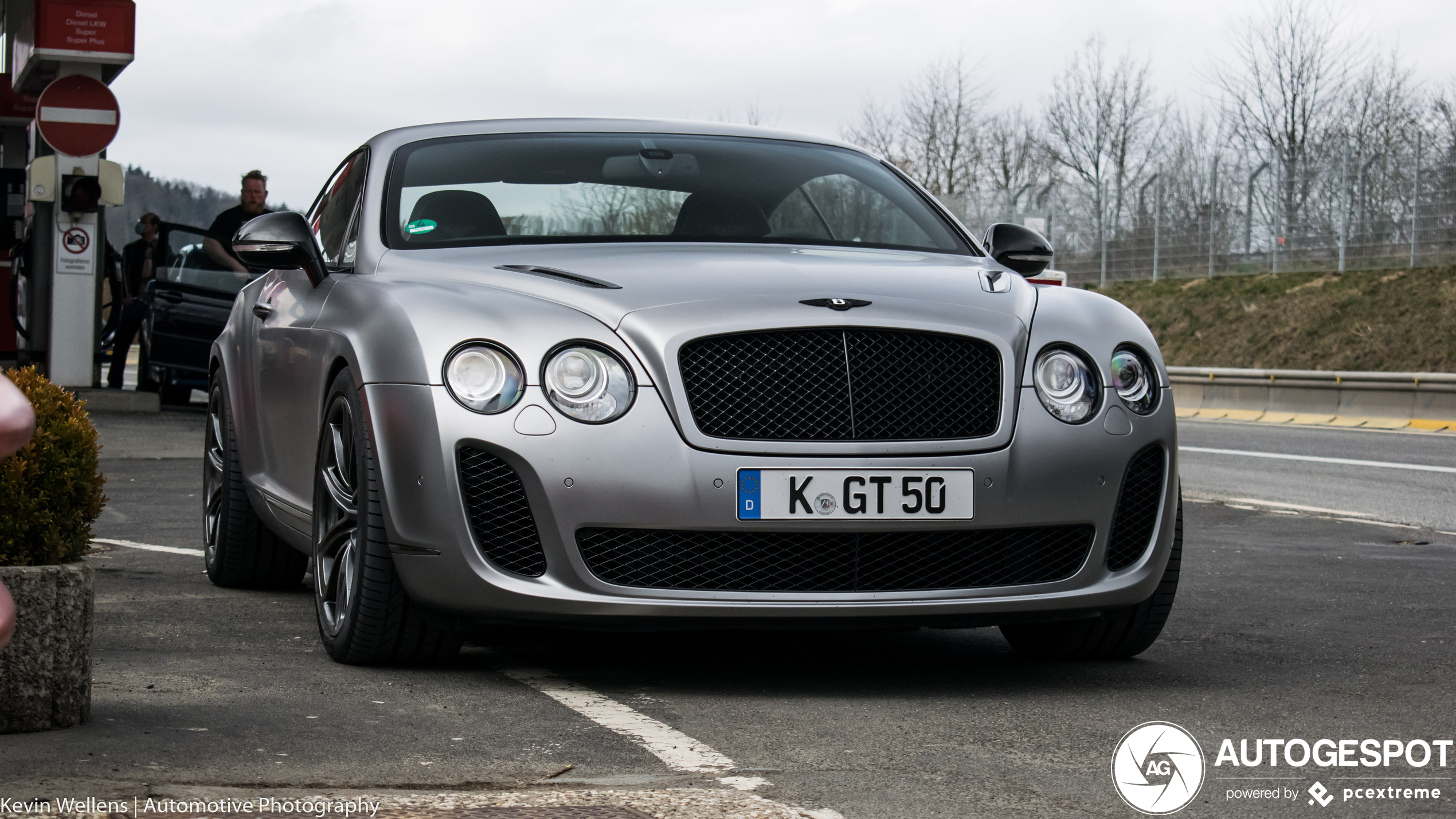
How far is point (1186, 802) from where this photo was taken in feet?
11.4

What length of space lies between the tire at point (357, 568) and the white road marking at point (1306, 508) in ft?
22.4

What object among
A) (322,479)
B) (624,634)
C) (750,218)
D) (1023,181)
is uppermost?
(1023,181)

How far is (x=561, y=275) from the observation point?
4.71 meters

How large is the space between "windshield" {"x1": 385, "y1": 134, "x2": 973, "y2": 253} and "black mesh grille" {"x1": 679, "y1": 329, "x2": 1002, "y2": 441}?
3.27 feet

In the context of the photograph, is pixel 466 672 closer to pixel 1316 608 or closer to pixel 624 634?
pixel 624 634

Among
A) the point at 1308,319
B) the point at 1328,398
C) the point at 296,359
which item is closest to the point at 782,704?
the point at 296,359

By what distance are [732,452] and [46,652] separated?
1.56 m

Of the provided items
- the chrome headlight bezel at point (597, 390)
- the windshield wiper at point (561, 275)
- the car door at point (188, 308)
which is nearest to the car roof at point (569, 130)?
the windshield wiper at point (561, 275)

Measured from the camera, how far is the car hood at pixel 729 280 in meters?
4.48

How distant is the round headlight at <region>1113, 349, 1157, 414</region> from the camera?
4691 mm

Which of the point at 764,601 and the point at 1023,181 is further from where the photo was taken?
the point at 1023,181

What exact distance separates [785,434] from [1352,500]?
8.02 m

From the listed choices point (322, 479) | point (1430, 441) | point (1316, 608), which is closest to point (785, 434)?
point (322, 479)

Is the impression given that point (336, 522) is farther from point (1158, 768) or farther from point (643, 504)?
point (1158, 768)
